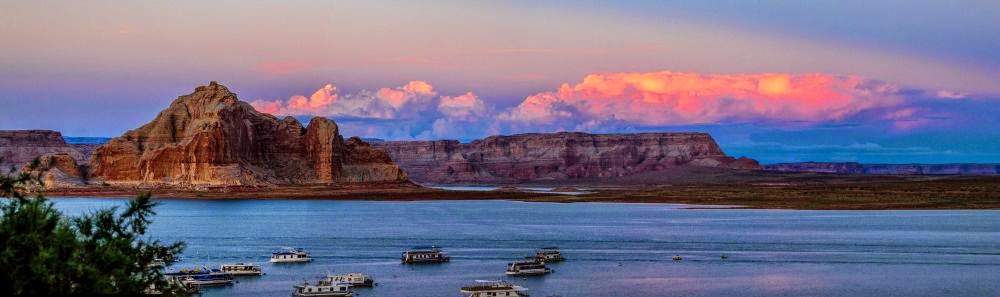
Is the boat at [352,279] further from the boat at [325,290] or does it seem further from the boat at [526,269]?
the boat at [526,269]

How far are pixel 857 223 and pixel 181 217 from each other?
71816 millimetres

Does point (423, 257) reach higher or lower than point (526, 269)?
higher

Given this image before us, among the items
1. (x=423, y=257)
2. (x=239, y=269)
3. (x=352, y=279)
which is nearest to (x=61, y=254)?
(x=352, y=279)

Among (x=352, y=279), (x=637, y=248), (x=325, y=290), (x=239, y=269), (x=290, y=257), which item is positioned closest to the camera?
(x=325, y=290)

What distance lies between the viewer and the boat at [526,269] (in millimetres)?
68062

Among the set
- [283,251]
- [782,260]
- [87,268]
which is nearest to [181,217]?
[283,251]

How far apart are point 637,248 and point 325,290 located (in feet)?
106

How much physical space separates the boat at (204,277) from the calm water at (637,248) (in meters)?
1.07

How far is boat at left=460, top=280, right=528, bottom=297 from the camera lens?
56562 mm

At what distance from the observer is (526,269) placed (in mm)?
68500

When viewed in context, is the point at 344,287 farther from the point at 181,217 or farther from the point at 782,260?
the point at 181,217

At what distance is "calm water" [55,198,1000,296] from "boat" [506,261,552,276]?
3.02 ft

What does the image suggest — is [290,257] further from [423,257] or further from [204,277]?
[204,277]

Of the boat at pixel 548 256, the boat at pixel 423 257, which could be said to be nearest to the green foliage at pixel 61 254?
the boat at pixel 423 257
